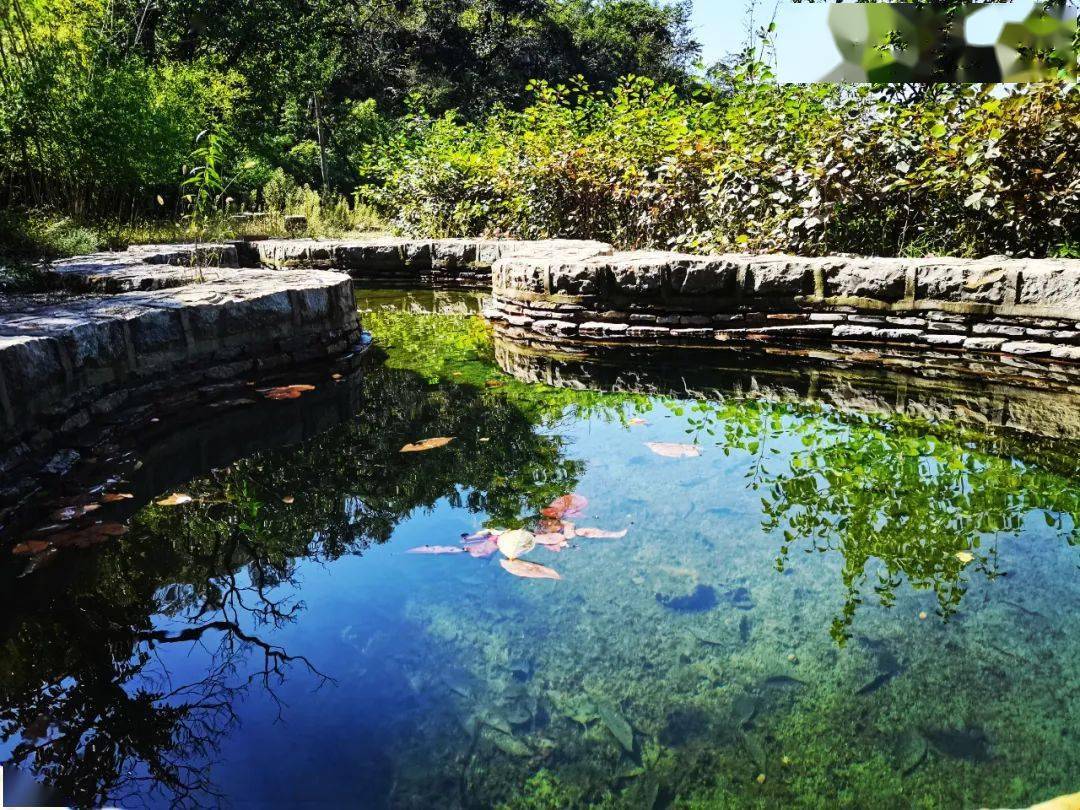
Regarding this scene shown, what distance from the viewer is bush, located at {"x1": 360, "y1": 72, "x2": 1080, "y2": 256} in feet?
16.1

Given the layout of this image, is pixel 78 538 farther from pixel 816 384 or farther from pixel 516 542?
pixel 816 384

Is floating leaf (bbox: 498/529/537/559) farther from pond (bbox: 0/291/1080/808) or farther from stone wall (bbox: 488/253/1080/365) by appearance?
stone wall (bbox: 488/253/1080/365)

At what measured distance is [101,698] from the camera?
1799 mm

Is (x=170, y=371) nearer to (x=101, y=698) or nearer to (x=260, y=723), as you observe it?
(x=101, y=698)

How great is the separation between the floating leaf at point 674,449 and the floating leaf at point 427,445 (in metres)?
0.91

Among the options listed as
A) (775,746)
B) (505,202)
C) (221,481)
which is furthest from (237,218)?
(775,746)

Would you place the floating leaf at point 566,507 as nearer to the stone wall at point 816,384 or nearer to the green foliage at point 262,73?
the stone wall at point 816,384

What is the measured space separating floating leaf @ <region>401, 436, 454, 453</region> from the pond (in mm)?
62

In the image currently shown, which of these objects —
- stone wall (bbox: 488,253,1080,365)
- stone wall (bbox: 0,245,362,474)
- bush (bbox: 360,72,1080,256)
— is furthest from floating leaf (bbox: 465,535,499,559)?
bush (bbox: 360,72,1080,256)

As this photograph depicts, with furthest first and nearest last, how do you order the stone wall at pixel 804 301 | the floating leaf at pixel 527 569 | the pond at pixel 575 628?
the stone wall at pixel 804 301
the floating leaf at pixel 527 569
the pond at pixel 575 628

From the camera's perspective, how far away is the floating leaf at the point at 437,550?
2463 mm

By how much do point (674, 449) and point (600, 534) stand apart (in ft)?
2.92

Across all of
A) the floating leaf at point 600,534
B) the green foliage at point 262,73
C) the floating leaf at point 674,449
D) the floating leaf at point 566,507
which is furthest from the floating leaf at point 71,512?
the green foliage at point 262,73

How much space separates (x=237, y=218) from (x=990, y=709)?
12.1 metres
